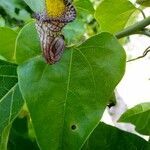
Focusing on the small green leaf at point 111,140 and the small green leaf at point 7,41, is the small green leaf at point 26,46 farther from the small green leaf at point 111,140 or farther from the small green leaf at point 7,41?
the small green leaf at point 111,140

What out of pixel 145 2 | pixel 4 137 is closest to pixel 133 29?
pixel 145 2

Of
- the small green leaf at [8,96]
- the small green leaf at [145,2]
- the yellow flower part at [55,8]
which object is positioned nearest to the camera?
the yellow flower part at [55,8]

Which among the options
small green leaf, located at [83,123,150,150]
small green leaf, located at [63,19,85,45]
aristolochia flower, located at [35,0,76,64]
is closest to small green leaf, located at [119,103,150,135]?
small green leaf, located at [83,123,150,150]

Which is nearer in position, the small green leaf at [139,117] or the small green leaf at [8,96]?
the small green leaf at [8,96]

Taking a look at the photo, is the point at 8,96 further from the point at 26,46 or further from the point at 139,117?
the point at 139,117

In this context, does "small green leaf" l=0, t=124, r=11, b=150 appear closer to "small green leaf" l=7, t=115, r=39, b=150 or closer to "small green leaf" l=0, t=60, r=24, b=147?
"small green leaf" l=0, t=60, r=24, b=147

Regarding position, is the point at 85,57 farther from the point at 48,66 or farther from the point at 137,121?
the point at 137,121

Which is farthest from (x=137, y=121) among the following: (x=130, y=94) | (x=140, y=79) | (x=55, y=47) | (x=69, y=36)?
(x=140, y=79)

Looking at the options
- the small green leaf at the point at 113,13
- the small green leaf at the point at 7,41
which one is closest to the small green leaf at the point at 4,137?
the small green leaf at the point at 7,41
